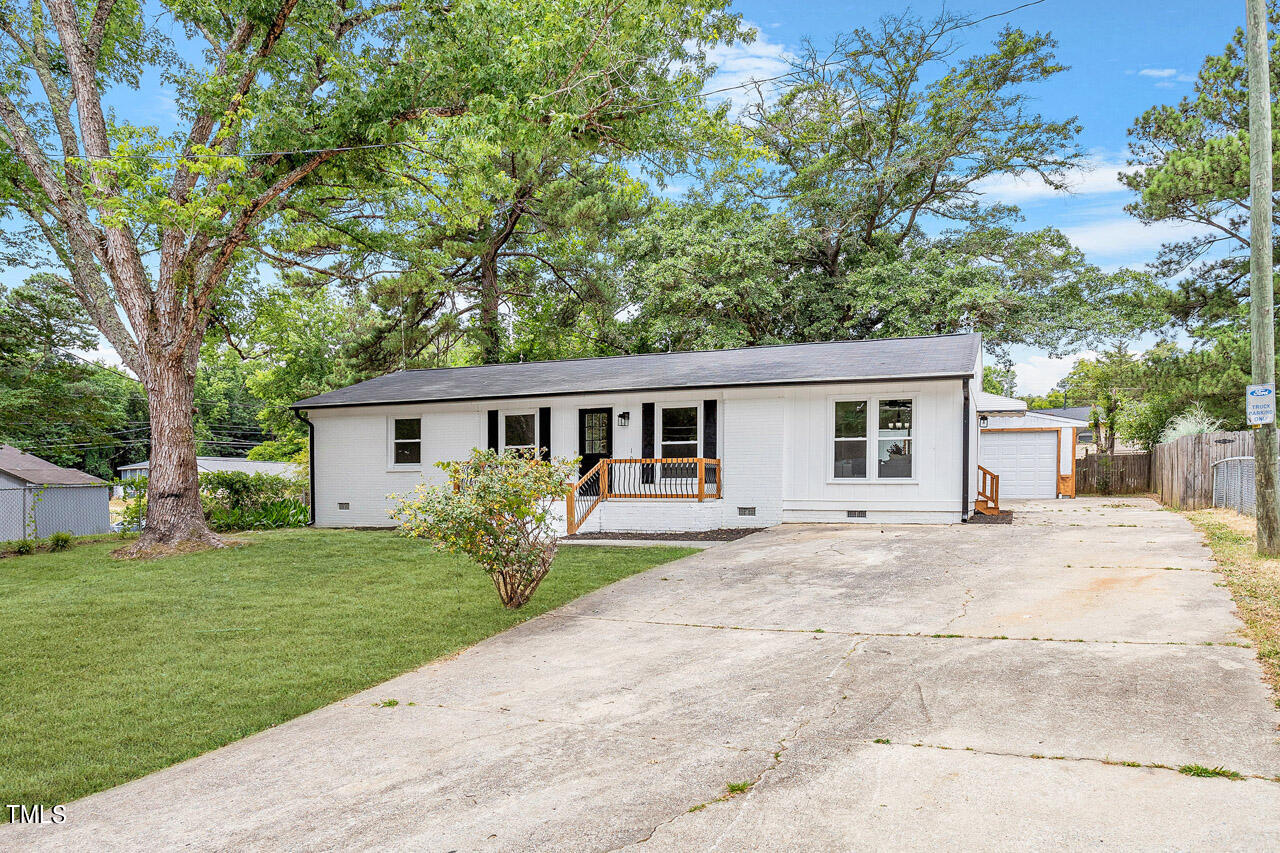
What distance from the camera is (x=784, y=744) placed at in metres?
3.77

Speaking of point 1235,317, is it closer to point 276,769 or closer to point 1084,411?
point 1084,411

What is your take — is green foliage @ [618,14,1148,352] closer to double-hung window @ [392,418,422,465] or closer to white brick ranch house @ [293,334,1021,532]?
white brick ranch house @ [293,334,1021,532]

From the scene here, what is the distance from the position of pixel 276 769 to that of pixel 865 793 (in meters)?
2.89

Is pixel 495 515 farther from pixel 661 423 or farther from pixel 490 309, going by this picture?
pixel 490 309

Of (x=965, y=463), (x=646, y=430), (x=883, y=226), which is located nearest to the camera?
(x=965, y=463)

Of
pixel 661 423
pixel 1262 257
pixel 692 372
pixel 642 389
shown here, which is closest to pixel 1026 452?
pixel 692 372

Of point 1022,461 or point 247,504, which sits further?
point 1022,461

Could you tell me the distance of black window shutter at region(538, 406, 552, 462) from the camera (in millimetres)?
15859

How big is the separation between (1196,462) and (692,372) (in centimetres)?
1032

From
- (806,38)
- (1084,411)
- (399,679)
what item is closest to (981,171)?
(806,38)

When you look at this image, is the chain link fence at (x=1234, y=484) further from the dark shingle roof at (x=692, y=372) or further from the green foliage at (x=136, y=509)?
the green foliage at (x=136, y=509)

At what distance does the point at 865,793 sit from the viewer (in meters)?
3.17

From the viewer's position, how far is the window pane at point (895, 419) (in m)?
13.3

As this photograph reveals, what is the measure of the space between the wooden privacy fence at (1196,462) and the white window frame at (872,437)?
220 inches
